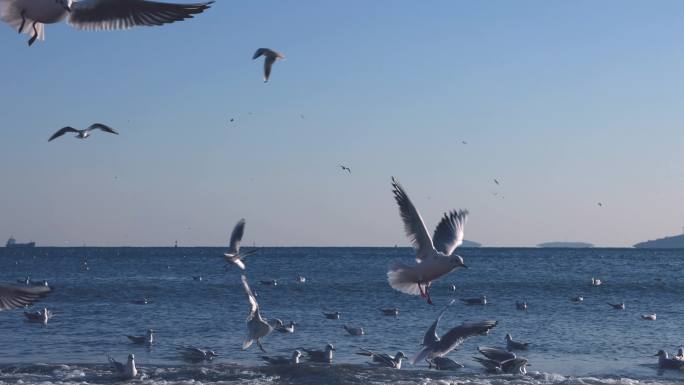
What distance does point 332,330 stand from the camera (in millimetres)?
27750

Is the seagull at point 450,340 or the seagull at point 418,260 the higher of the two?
the seagull at point 418,260

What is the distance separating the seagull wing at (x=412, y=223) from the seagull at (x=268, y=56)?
5.34 metres

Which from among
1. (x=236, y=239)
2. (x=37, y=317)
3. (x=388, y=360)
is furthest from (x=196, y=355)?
(x=37, y=317)

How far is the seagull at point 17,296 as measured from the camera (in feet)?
31.4

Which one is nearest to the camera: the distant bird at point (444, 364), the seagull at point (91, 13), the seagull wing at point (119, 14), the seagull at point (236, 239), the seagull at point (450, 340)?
the seagull at point (91, 13)

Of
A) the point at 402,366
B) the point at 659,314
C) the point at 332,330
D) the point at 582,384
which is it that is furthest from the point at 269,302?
the point at 582,384

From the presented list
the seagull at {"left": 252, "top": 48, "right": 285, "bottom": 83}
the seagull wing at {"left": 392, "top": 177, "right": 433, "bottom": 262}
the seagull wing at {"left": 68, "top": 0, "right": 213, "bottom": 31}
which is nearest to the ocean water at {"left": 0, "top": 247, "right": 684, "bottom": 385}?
the seagull wing at {"left": 392, "top": 177, "right": 433, "bottom": 262}

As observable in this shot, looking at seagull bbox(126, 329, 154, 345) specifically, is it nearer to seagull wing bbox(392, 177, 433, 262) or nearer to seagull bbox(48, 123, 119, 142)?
seagull bbox(48, 123, 119, 142)

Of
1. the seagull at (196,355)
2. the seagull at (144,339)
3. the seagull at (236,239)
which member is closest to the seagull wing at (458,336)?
the seagull at (236,239)

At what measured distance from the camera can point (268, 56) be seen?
56.0 feet

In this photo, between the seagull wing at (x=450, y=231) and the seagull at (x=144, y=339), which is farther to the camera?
the seagull at (x=144, y=339)

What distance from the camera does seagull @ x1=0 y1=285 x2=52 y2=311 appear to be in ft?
31.4

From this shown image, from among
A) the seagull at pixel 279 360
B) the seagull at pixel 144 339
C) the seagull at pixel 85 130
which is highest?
the seagull at pixel 85 130

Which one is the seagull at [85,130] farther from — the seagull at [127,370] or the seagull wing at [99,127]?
the seagull at [127,370]
